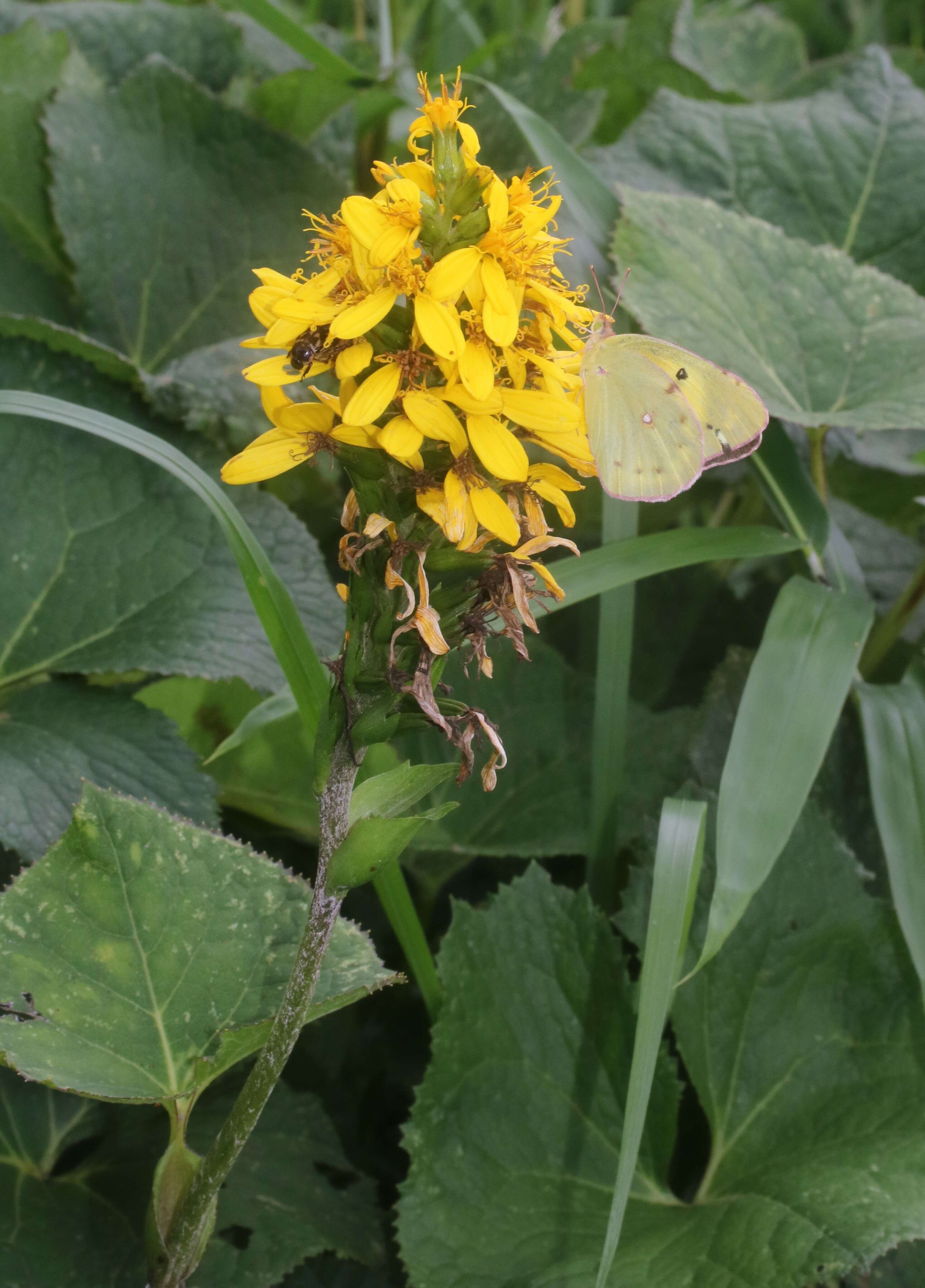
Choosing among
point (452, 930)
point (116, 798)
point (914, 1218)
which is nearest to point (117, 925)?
point (116, 798)

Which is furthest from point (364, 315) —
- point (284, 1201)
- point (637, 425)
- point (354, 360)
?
point (284, 1201)

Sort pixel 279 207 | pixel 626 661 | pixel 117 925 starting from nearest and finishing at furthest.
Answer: pixel 117 925, pixel 626 661, pixel 279 207

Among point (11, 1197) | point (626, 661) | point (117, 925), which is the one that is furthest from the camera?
point (626, 661)

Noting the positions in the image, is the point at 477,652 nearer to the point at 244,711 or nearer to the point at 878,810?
the point at 878,810

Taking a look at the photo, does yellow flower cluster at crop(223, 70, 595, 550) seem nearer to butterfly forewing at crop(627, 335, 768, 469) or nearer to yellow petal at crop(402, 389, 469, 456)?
yellow petal at crop(402, 389, 469, 456)

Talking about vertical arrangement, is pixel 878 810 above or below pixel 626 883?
above

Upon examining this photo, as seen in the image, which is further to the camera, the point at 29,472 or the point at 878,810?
the point at 29,472

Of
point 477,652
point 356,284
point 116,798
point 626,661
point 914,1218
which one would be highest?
point 356,284

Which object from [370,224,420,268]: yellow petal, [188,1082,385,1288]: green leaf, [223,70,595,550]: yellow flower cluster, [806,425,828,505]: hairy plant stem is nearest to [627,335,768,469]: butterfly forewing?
[223,70,595,550]: yellow flower cluster
